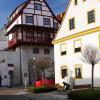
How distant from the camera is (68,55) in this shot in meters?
44.8

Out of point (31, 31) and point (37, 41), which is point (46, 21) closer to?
point (31, 31)

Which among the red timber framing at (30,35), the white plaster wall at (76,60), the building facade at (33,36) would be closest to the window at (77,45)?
the white plaster wall at (76,60)

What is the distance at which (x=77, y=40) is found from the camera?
139 ft

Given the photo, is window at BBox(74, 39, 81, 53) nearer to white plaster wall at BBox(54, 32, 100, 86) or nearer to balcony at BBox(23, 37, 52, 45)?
white plaster wall at BBox(54, 32, 100, 86)

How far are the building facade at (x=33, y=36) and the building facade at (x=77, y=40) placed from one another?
1841 centimetres

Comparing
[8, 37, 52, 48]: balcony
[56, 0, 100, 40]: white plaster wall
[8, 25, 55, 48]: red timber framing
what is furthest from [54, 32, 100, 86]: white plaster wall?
[8, 25, 55, 48]: red timber framing

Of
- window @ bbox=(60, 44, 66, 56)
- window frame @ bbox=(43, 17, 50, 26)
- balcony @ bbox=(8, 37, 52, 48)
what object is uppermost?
window frame @ bbox=(43, 17, 50, 26)

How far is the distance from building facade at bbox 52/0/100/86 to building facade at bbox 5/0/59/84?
1841cm

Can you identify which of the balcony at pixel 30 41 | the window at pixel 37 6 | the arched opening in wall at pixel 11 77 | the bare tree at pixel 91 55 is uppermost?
the window at pixel 37 6

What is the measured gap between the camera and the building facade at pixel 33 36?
2635 inches

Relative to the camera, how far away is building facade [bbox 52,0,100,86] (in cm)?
3956

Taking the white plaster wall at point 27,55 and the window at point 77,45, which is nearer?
A: the window at point 77,45

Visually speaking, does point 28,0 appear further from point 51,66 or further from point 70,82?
point 70,82

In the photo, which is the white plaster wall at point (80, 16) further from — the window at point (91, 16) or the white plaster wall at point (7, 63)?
the white plaster wall at point (7, 63)
